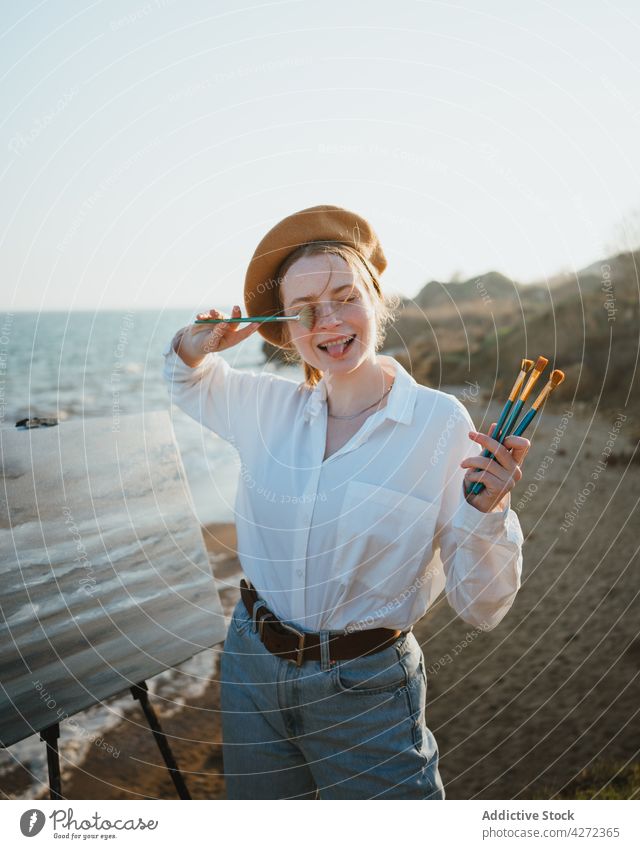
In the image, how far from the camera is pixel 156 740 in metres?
2.41

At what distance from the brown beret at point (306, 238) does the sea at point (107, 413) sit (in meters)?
0.48

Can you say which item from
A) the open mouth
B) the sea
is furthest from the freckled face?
the sea

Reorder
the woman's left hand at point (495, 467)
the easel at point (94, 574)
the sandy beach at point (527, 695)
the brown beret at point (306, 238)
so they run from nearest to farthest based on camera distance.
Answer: the woman's left hand at point (495, 467), the brown beret at point (306, 238), the easel at point (94, 574), the sandy beach at point (527, 695)

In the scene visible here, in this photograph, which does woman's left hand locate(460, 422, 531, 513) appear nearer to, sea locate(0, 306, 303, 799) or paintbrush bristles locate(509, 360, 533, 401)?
paintbrush bristles locate(509, 360, 533, 401)

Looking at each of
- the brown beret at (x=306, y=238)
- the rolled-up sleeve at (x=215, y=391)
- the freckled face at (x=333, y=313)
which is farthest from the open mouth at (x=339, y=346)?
the rolled-up sleeve at (x=215, y=391)

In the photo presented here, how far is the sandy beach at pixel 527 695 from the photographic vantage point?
138 inches

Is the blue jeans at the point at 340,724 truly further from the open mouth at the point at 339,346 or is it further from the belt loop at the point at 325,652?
the open mouth at the point at 339,346

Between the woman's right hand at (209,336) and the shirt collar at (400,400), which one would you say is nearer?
the shirt collar at (400,400)

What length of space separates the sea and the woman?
1.87 feet

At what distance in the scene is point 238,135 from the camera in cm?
256

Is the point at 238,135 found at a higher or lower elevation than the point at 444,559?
higher

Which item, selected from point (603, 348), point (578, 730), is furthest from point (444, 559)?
point (603, 348)
